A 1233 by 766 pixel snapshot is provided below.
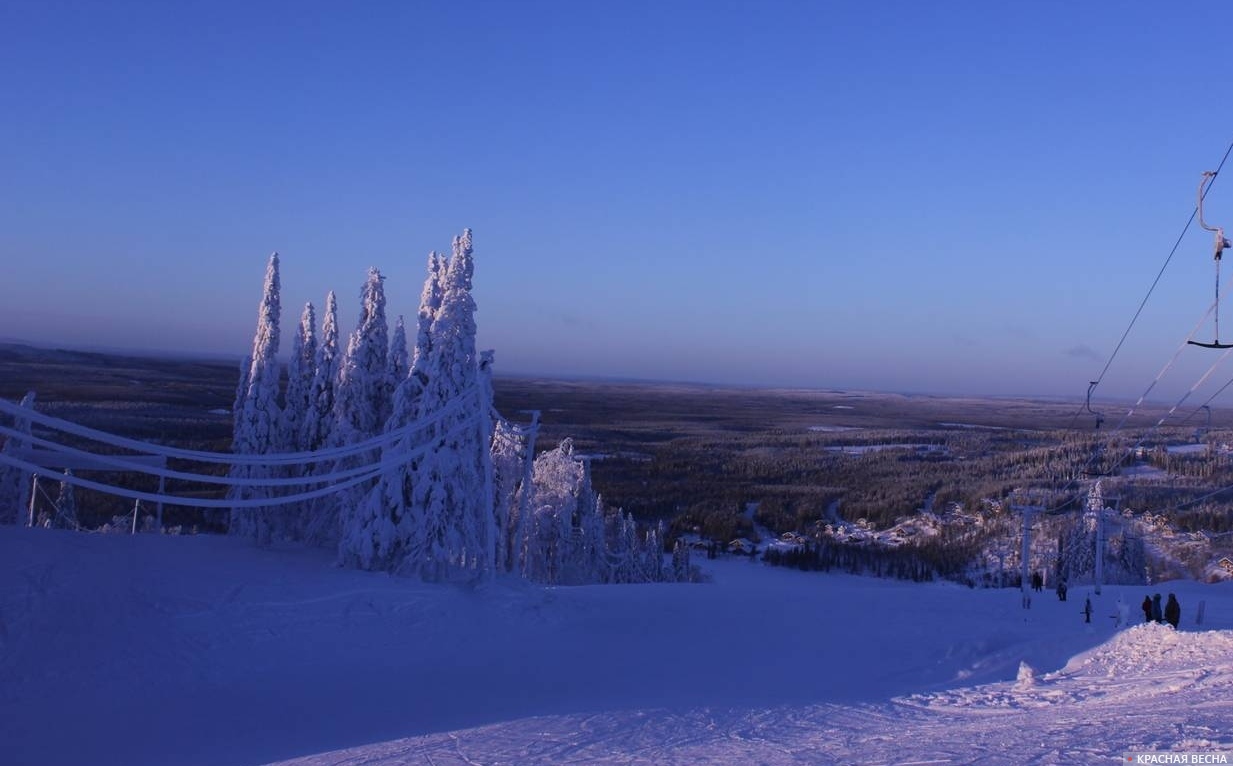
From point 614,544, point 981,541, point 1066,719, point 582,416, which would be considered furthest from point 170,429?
point 582,416

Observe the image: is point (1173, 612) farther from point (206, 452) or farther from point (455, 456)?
point (206, 452)

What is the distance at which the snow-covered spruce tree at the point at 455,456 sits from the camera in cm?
2117

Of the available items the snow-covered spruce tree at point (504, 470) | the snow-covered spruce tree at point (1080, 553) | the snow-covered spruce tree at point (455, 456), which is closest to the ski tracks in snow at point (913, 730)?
the snow-covered spruce tree at point (455, 456)

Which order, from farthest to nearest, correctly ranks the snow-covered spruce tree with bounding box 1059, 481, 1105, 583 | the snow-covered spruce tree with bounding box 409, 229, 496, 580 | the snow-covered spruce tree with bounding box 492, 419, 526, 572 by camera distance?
the snow-covered spruce tree with bounding box 1059, 481, 1105, 583 → the snow-covered spruce tree with bounding box 492, 419, 526, 572 → the snow-covered spruce tree with bounding box 409, 229, 496, 580

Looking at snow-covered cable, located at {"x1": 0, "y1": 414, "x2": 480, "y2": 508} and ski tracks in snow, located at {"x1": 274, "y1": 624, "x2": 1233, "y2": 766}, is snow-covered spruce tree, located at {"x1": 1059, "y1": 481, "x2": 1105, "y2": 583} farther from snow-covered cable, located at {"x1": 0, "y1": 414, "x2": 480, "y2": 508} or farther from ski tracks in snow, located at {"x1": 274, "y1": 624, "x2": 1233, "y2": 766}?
snow-covered cable, located at {"x1": 0, "y1": 414, "x2": 480, "y2": 508}

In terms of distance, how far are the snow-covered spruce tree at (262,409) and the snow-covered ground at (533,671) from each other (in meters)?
3.75

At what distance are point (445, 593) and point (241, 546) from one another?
8201 mm

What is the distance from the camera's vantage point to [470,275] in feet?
73.7

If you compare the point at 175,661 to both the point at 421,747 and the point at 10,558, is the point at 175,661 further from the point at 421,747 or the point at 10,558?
the point at 421,747

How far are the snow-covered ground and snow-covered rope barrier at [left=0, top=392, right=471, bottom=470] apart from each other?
2.82 meters

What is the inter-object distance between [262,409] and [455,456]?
9.41m

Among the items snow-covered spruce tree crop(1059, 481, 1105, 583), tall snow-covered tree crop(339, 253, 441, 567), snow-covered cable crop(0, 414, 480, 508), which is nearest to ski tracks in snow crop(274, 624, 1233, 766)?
snow-covered cable crop(0, 414, 480, 508)

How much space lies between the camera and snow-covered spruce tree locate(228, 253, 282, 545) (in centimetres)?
2736

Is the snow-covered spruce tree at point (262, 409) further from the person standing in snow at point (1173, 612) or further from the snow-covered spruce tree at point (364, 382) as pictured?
the person standing in snow at point (1173, 612)
